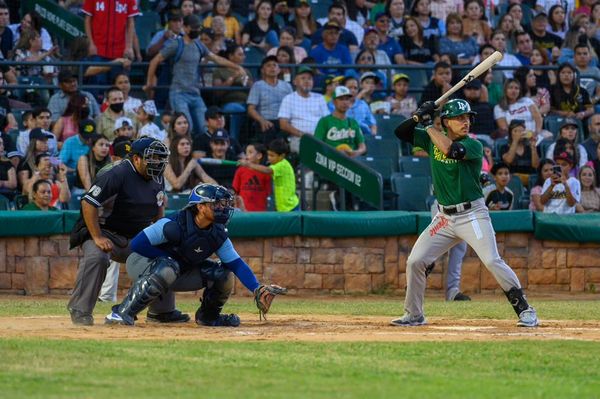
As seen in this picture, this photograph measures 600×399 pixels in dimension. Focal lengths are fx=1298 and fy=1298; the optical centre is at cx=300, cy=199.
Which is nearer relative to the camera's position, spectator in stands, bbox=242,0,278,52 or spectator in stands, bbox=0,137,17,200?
spectator in stands, bbox=0,137,17,200

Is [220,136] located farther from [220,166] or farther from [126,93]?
[126,93]

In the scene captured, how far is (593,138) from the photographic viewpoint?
59.2ft

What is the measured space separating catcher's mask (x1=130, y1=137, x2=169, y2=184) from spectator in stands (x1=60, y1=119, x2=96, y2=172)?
5.51 m

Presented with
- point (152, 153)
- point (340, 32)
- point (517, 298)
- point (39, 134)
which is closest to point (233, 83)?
point (340, 32)

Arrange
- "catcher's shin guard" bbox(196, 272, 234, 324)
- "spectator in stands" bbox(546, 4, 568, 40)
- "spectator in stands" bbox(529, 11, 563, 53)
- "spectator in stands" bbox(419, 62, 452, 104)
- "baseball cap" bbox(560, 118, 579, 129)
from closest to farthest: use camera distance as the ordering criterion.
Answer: "catcher's shin guard" bbox(196, 272, 234, 324) → "baseball cap" bbox(560, 118, 579, 129) → "spectator in stands" bbox(419, 62, 452, 104) → "spectator in stands" bbox(529, 11, 563, 53) → "spectator in stands" bbox(546, 4, 568, 40)

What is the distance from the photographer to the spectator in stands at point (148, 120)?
1630 cm

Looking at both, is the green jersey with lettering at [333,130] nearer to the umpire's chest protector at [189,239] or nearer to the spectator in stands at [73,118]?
the spectator in stands at [73,118]

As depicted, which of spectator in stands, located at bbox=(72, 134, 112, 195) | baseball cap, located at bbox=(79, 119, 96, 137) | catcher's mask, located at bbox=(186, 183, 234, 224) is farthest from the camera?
baseball cap, located at bbox=(79, 119, 96, 137)

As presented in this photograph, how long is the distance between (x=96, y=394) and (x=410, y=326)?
13.4ft

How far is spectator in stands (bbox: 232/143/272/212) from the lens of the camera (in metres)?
15.8

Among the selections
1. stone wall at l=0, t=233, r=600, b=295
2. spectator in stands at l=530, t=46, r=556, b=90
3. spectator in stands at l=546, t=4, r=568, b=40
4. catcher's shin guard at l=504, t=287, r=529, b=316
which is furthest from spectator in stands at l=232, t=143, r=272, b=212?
spectator in stands at l=546, t=4, r=568, b=40

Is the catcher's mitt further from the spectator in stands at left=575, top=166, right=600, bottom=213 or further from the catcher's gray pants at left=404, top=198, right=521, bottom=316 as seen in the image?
the spectator in stands at left=575, top=166, right=600, bottom=213

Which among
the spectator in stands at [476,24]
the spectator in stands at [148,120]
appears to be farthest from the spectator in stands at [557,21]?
the spectator in stands at [148,120]

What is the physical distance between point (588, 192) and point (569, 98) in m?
2.45
